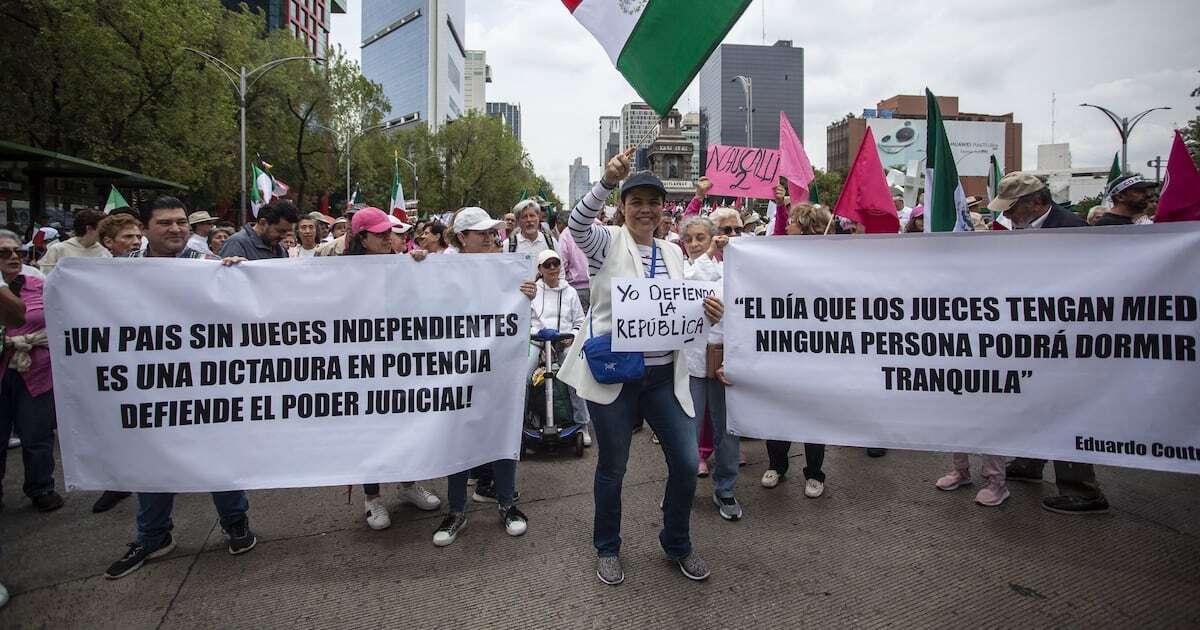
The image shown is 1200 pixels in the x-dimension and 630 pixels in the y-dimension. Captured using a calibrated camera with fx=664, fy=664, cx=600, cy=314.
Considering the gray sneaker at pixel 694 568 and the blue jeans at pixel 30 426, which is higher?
the blue jeans at pixel 30 426

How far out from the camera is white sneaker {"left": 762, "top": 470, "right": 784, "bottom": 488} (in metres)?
4.65

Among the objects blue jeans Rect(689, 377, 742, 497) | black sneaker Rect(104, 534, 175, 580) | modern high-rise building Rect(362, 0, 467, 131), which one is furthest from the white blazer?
modern high-rise building Rect(362, 0, 467, 131)

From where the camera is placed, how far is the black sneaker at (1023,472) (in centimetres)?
471

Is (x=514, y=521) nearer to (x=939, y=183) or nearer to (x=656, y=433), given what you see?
(x=656, y=433)

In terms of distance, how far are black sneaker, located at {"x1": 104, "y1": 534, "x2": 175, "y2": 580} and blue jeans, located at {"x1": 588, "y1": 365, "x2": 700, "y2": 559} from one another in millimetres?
2444

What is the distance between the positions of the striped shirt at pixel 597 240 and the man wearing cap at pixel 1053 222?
96.6 inches

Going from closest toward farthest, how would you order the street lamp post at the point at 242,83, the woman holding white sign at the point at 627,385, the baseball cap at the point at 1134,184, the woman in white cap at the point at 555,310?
the woman holding white sign at the point at 627,385, the baseball cap at the point at 1134,184, the woman in white cap at the point at 555,310, the street lamp post at the point at 242,83

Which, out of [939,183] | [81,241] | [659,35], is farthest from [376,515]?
[81,241]

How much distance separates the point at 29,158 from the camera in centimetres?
1694

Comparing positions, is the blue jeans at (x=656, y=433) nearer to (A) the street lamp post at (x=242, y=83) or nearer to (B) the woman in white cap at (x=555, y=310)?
(B) the woman in white cap at (x=555, y=310)

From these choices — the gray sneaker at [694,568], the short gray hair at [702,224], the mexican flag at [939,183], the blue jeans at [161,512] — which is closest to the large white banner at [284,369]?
the blue jeans at [161,512]

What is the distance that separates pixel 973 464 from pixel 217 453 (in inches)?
205

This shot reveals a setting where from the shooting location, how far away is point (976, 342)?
3307 millimetres

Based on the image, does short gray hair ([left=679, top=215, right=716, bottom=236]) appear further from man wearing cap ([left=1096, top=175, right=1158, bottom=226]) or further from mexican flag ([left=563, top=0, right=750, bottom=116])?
man wearing cap ([left=1096, top=175, right=1158, bottom=226])
